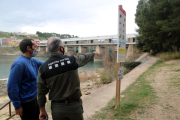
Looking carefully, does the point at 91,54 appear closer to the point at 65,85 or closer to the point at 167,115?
the point at 65,85

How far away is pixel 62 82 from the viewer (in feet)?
5.87

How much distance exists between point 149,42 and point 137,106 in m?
19.5

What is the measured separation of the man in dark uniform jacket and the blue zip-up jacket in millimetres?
404

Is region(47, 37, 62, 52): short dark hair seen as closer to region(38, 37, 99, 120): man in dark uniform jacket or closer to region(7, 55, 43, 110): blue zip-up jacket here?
region(38, 37, 99, 120): man in dark uniform jacket

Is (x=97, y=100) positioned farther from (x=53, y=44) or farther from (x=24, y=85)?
(x=53, y=44)

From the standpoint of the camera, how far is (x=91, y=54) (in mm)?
1970

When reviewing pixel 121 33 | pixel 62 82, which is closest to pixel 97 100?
pixel 121 33

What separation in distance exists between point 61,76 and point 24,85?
824 mm

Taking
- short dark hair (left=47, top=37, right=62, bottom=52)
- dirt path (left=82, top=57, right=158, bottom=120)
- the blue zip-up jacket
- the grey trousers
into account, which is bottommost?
dirt path (left=82, top=57, right=158, bottom=120)

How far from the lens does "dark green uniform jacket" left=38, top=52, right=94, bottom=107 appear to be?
5.83 feet

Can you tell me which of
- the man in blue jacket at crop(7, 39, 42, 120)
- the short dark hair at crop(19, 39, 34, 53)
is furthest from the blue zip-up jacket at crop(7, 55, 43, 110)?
the short dark hair at crop(19, 39, 34, 53)

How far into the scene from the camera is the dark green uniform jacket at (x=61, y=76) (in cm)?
178

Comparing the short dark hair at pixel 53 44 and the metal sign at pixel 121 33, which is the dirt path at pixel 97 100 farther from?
the short dark hair at pixel 53 44

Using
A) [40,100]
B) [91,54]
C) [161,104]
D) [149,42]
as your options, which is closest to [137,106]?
[161,104]
